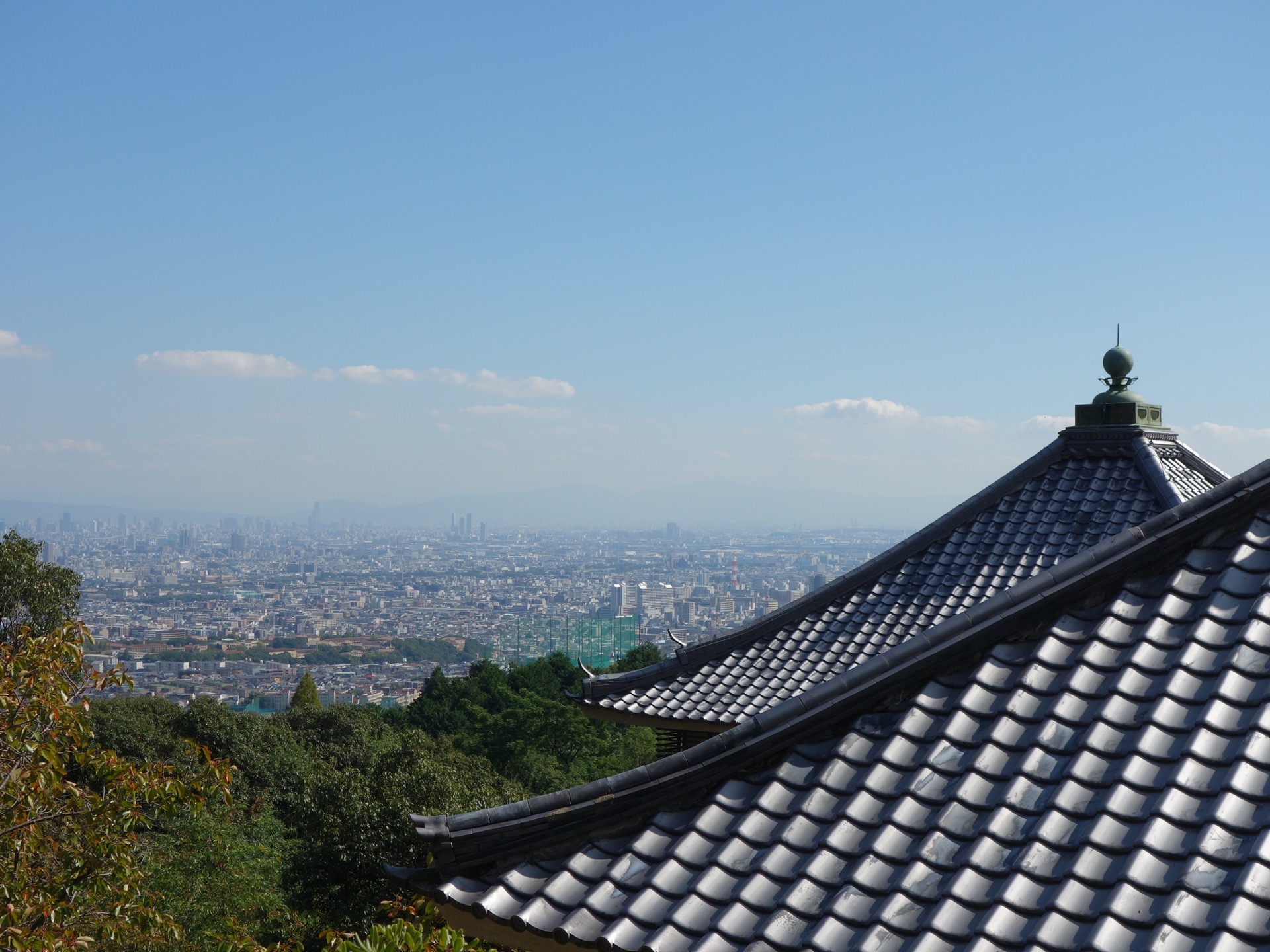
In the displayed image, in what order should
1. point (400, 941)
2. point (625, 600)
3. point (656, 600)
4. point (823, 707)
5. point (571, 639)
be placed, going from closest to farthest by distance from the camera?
1. point (823, 707)
2. point (400, 941)
3. point (571, 639)
4. point (625, 600)
5. point (656, 600)

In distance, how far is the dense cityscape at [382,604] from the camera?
192 ft

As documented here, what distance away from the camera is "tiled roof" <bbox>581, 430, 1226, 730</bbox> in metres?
5.80

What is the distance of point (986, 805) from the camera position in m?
2.28

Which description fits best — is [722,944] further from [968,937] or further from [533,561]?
[533,561]

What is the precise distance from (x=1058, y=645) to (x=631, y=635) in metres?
55.6

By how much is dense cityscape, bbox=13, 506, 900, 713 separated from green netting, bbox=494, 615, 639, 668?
27 cm

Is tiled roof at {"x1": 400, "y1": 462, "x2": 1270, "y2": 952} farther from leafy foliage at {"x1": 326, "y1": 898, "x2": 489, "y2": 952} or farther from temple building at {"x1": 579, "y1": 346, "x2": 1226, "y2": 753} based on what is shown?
temple building at {"x1": 579, "y1": 346, "x2": 1226, "y2": 753}

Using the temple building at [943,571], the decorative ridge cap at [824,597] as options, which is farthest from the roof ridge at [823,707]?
the decorative ridge cap at [824,597]

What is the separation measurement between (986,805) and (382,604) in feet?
372

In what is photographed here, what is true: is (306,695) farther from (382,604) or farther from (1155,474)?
(382,604)

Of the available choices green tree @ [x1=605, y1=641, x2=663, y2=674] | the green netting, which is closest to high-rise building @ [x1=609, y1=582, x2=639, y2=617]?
the green netting

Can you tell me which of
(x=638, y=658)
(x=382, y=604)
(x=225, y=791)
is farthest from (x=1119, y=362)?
(x=382, y=604)

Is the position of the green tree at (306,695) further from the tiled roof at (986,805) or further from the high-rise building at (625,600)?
the high-rise building at (625,600)

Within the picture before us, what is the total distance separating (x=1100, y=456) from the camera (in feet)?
21.3
